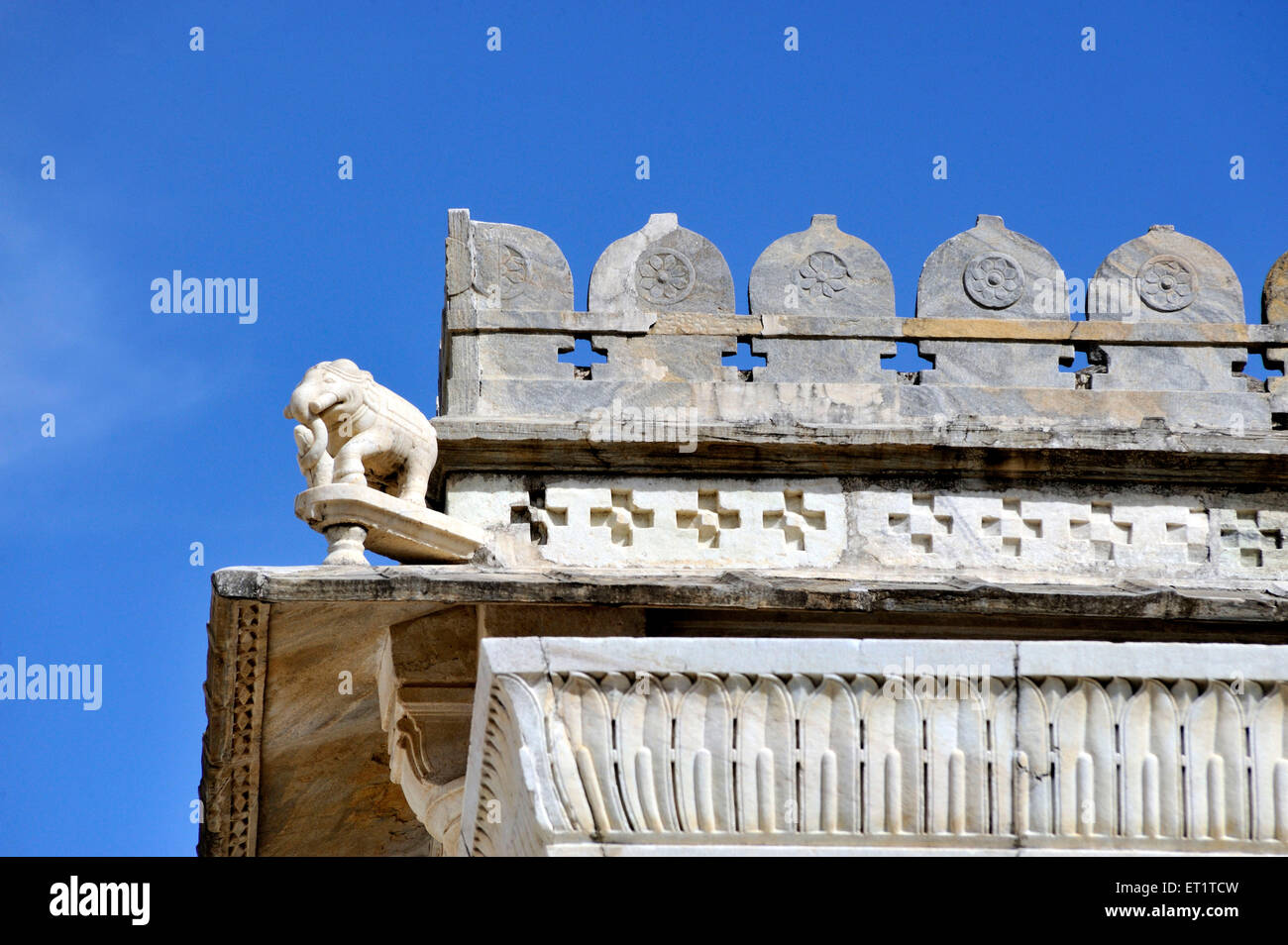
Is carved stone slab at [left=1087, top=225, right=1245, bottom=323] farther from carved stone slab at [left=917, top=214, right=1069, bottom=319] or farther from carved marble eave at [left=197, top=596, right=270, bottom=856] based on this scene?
carved marble eave at [left=197, top=596, right=270, bottom=856]

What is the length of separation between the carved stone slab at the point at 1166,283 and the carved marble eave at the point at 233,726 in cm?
480

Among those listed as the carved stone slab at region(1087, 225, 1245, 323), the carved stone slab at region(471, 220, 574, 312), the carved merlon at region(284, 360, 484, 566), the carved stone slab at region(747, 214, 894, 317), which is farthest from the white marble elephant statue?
the carved stone slab at region(1087, 225, 1245, 323)

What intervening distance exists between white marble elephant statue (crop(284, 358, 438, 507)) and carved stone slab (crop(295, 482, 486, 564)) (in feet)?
0.66

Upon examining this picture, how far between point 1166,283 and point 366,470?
14.8ft

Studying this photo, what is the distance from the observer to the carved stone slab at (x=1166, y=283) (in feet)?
40.0

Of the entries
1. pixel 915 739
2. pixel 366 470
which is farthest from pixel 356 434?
pixel 915 739

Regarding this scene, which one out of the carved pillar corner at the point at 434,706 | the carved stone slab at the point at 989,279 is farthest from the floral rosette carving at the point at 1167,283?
the carved pillar corner at the point at 434,706

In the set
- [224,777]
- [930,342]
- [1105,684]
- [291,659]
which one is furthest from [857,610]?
[224,777]

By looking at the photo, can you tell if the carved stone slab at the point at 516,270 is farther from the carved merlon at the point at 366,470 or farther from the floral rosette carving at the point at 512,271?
the carved merlon at the point at 366,470

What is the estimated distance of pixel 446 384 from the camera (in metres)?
11.8

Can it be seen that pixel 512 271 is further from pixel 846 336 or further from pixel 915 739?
pixel 915 739
